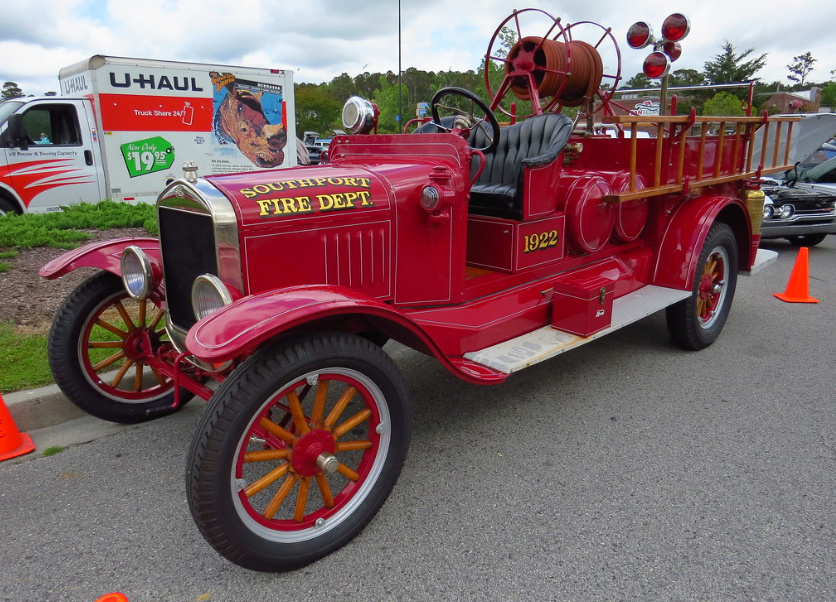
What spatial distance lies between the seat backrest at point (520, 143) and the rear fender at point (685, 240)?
122cm

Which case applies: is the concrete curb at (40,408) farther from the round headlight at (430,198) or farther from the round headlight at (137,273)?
the round headlight at (430,198)

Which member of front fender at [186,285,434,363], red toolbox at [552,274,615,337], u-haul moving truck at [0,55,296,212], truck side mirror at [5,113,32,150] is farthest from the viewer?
u-haul moving truck at [0,55,296,212]

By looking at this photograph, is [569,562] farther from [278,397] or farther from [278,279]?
[278,279]

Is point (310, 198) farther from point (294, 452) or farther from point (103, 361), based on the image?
point (103, 361)

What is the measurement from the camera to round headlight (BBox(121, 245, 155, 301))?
272 centimetres

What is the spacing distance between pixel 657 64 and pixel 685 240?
1224 millimetres

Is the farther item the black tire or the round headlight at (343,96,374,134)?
the black tire

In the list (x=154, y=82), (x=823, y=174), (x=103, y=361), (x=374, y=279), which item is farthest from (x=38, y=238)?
(x=823, y=174)

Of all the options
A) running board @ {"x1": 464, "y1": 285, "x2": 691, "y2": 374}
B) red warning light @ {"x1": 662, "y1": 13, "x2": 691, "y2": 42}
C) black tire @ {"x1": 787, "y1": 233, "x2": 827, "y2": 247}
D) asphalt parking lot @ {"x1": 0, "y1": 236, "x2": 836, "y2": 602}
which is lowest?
asphalt parking lot @ {"x1": 0, "y1": 236, "x2": 836, "y2": 602}

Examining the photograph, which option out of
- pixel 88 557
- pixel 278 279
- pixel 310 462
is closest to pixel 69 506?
pixel 88 557

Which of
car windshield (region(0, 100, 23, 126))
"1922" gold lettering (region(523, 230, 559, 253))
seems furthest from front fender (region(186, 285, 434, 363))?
car windshield (region(0, 100, 23, 126))

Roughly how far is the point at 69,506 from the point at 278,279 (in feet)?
4.36

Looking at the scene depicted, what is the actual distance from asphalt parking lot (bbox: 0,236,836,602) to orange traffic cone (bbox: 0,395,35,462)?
8 centimetres

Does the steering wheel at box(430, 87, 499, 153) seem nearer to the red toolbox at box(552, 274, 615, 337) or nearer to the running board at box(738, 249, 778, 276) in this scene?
the red toolbox at box(552, 274, 615, 337)
